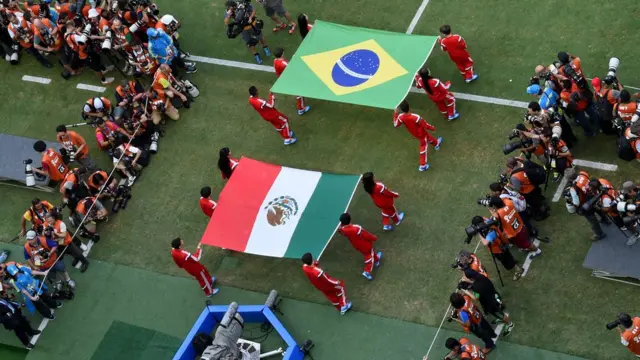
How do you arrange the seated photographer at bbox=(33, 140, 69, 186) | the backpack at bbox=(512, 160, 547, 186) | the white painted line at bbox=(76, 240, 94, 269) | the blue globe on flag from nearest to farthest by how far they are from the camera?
the backpack at bbox=(512, 160, 547, 186), the blue globe on flag, the white painted line at bbox=(76, 240, 94, 269), the seated photographer at bbox=(33, 140, 69, 186)

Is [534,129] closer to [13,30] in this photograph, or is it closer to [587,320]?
[587,320]

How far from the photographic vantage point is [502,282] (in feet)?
48.9

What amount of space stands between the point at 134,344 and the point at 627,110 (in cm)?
964

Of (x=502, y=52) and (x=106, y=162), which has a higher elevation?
(x=502, y=52)

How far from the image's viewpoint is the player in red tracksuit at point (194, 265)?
50.5 ft

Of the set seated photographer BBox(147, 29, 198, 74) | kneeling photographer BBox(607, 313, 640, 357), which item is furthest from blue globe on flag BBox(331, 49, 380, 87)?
kneeling photographer BBox(607, 313, 640, 357)

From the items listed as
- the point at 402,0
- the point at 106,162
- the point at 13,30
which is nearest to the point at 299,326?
the point at 106,162

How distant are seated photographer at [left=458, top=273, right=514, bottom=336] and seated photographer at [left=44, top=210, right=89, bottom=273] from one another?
25.2 feet

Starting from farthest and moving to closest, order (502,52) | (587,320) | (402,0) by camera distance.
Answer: (402,0), (502,52), (587,320)

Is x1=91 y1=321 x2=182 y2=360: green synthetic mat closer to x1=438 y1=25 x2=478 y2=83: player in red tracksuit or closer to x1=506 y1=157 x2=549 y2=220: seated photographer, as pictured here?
x1=506 y1=157 x2=549 y2=220: seated photographer

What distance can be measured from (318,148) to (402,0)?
4.50 meters

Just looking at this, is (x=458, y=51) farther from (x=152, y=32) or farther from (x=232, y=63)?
(x=152, y=32)

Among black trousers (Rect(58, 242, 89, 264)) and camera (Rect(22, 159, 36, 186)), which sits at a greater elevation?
camera (Rect(22, 159, 36, 186))

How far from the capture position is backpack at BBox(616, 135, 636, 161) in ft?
50.2
